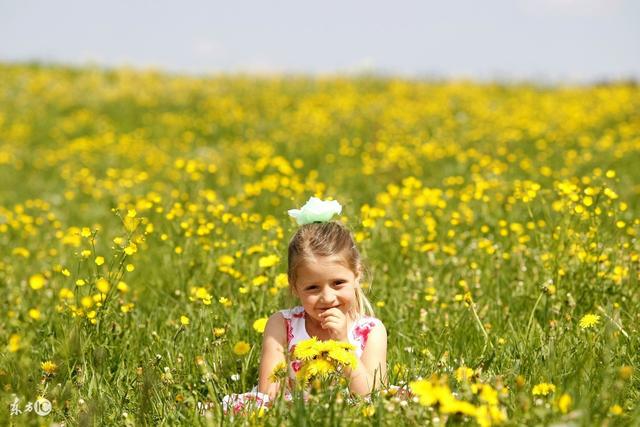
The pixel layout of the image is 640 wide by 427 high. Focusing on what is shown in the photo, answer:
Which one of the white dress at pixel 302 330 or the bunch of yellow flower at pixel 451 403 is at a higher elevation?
the bunch of yellow flower at pixel 451 403

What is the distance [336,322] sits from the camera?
118 inches

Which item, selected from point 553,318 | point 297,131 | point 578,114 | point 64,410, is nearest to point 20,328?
point 64,410

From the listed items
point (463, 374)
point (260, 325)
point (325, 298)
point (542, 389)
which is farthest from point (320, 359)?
point (260, 325)

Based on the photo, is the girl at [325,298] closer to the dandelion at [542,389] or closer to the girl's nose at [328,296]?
the girl's nose at [328,296]

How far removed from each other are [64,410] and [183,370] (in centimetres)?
51

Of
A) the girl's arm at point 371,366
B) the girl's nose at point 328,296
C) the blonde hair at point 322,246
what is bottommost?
the girl's arm at point 371,366

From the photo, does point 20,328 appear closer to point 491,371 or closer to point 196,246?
point 196,246

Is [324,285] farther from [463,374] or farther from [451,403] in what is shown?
[451,403]

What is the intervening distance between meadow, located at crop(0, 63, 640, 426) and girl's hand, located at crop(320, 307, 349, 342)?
0.28 m

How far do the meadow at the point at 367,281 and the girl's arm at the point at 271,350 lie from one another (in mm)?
132

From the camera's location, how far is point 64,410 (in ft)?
9.23

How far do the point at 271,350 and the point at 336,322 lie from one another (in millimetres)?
303

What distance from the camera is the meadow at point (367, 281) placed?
2.52 metres

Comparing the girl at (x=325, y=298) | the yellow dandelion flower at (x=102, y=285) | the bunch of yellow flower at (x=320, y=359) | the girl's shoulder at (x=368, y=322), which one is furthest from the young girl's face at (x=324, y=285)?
the yellow dandelion flower at (x=102, y=285)
